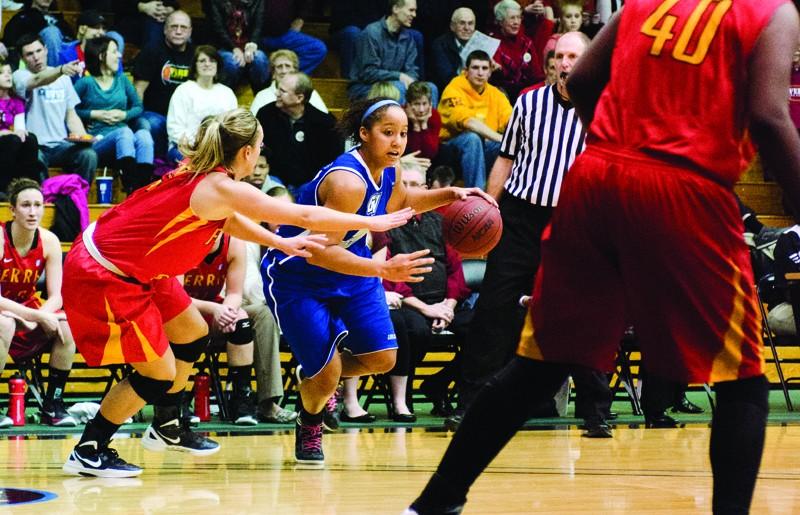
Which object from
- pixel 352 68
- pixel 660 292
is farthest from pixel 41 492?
pixel 352 68

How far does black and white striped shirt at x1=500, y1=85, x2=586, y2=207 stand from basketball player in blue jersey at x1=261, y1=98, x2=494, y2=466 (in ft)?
3.87

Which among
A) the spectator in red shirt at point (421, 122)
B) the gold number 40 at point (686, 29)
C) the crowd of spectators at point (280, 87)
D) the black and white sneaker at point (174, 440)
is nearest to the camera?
the gold number 40 at point (686, 29)

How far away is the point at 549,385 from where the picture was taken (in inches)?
118

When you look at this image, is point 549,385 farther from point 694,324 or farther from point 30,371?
point 30,371

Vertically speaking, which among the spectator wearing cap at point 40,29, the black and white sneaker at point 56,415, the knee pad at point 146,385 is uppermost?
the spectator wearing cap at point 40,29

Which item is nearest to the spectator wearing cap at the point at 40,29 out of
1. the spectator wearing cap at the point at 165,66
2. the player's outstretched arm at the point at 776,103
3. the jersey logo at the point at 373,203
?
the spectator wearing cap at the point at 165,66

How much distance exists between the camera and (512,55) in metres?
11.1

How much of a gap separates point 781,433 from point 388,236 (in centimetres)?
269

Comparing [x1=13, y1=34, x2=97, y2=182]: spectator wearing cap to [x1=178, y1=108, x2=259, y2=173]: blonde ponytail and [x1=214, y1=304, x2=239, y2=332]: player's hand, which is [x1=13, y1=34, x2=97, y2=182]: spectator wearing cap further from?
[x1=178, y1=108, x2=259, y2=173]: blonde ponytail

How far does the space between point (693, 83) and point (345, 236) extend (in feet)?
8.89

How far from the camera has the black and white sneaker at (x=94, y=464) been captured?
5023mm

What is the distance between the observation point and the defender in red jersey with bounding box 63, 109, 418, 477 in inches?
193

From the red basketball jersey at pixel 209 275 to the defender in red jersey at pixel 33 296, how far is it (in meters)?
0.78

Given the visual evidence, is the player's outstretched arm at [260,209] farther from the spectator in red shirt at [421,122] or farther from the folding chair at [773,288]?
the spectator in red shirt at [421,122]
